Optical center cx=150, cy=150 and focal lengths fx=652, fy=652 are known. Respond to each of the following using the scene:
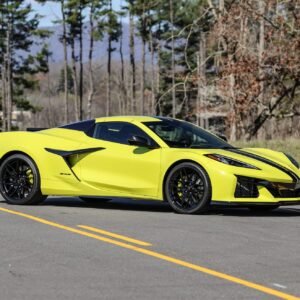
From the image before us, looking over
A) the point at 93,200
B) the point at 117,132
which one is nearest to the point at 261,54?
the point at 93,200

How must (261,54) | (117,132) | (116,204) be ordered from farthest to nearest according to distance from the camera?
(261,54) < (116,204) < (117,132)

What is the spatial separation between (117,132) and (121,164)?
62cm

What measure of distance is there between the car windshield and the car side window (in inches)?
7.8

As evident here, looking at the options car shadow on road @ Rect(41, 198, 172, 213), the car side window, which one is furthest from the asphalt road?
the car side window

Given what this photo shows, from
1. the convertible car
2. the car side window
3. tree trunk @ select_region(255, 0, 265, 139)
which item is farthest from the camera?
tree trunk @ select_region(255, 0, 265, 139)

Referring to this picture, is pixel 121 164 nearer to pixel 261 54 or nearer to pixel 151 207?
pixel 151 207

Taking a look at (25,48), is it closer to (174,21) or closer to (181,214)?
(174,21)

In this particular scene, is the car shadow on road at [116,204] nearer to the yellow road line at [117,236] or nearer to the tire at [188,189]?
the tire at [188,189]

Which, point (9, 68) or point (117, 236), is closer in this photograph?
point (117, 236)

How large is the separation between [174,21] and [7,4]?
676 inches

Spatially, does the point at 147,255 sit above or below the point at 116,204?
below

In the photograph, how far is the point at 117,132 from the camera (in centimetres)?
982

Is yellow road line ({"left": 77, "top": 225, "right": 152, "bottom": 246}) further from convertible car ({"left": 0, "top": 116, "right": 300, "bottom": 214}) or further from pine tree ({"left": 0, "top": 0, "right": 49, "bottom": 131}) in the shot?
pine tree ({"left": 0, "top": 0, "right": 49, "bottom": 131})

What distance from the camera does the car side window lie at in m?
9.63
